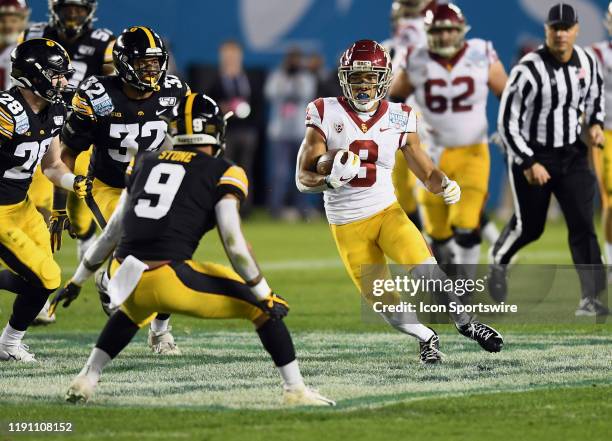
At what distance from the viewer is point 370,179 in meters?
6.31

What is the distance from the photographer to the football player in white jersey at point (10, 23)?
9039 mm

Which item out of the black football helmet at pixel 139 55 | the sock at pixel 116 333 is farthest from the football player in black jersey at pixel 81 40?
the sock at pixel 116 333

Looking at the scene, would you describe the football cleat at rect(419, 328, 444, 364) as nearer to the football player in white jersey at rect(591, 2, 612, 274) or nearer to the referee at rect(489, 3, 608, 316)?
the referee at rect(489, 3, 608, 316)

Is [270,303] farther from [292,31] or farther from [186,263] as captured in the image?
[292,31]

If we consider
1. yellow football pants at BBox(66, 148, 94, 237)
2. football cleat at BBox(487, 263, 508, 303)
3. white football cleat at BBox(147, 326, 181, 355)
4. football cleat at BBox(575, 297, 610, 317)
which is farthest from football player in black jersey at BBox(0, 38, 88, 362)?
football cleat at BBox(575, 297, 610, 317)

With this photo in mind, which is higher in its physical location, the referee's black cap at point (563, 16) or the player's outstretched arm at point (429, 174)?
the referee's black cap at point (563, 16)

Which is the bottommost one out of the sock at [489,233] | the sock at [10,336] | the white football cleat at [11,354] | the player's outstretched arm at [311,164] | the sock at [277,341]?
the sock at [489,233]

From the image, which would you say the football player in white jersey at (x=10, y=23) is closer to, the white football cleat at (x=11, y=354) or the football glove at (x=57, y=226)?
the football glove at (x=57, y=226)

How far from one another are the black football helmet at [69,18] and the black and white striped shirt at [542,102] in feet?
9.14

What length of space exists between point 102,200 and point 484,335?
7.01 feet

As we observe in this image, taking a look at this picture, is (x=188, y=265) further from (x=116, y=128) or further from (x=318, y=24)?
(x=318, y=24)

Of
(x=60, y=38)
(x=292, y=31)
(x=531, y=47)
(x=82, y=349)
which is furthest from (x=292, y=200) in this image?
(x=82, y=349)

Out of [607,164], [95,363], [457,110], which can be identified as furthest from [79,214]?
[607,164]

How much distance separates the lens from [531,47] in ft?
47.9
